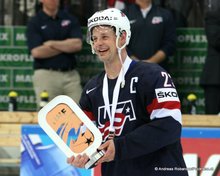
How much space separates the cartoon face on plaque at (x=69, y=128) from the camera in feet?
12.9

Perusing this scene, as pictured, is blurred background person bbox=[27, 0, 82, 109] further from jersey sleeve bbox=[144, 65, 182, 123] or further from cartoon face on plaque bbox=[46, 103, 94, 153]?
jersey sleeve bbox=[144, 65, 182, 123]

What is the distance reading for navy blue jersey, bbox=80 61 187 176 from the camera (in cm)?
393

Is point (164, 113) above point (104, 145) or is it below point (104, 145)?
above

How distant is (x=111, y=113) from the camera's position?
4086 millimetres

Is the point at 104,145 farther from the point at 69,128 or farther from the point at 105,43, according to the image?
the point at 105,43

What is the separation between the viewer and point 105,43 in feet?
13.2

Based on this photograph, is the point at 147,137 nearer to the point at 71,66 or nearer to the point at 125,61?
the point at 125,61

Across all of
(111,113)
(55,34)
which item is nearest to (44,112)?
(111,113)

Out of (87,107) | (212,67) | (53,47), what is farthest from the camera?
(53,47)

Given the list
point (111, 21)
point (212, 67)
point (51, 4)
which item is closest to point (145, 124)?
point (111, 21)

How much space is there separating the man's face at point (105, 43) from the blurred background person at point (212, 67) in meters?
3.71

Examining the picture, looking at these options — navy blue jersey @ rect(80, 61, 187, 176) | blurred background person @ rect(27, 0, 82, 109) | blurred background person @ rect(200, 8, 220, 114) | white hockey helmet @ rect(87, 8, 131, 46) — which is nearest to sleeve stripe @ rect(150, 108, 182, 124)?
navy blue jersey @ rect(80, 61, 187, 176)

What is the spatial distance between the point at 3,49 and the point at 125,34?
4.87 m

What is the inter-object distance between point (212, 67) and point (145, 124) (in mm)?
3942
